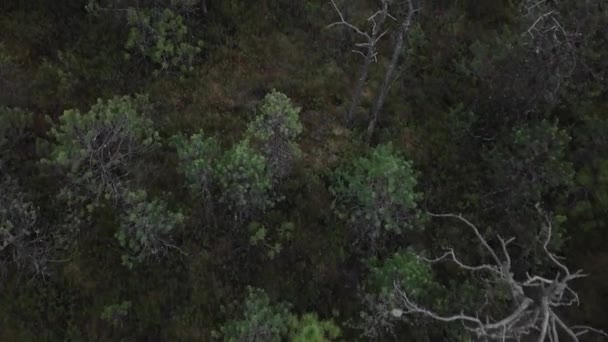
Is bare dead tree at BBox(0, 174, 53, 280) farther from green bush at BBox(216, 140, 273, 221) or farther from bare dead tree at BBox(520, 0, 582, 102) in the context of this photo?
bare dead tree at BBox(520, 0, 582, 102)

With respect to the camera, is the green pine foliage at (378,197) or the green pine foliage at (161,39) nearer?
the green pine foliage at (378,197)

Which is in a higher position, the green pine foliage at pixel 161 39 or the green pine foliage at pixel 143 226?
the green pine foliage at pixel 161 39

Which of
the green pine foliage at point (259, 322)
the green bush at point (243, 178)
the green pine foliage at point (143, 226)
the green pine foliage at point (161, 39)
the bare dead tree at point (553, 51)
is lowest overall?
the green pine foliage at point (259, 322)

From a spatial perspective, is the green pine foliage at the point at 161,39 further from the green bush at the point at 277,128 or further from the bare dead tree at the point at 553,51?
the bare dead tree at the point at 553,51

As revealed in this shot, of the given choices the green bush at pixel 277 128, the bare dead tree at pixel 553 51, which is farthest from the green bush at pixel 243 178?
the bare dead tree at pixel 553 51

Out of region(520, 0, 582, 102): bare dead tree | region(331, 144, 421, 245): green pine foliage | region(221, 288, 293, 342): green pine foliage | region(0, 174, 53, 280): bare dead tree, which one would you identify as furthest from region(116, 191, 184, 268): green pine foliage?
region(520, 0, 582, 102): bare dead tree

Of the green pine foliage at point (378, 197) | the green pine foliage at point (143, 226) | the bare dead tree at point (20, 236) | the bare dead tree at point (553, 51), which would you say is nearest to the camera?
Result: the bare dead tree at point (20, 236)

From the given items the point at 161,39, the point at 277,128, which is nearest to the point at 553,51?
the point at 277,128

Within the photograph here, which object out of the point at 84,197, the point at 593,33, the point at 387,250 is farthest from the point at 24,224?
the point at 593,33

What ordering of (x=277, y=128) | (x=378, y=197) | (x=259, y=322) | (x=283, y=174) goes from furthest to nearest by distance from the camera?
1. (x=283, y=174)
2. (x=378, y=197)
3. (x=277, y=128)
4. (x=259, y=322)

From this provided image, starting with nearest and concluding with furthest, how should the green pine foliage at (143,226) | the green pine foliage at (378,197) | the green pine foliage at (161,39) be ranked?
the green pine foliage at (143,226) < the green pine foliage at (378,197) < the green pine foliage at (161,39)

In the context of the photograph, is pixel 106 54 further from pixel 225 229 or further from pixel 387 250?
pixel 387 250

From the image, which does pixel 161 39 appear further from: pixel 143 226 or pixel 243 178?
pixel 143 226
